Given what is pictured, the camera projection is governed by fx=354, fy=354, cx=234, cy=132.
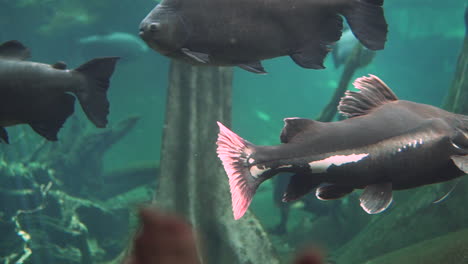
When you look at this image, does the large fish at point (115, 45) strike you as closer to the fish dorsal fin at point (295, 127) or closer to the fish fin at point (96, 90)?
the fish fin at point (96, 90)

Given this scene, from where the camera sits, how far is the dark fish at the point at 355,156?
194cm

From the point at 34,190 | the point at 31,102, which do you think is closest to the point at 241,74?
the point at 34,190

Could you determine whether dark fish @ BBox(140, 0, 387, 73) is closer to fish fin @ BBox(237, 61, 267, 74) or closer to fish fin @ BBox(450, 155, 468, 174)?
fish fin @ BBox(237, 61, 267, 74)

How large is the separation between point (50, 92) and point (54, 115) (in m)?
0.17

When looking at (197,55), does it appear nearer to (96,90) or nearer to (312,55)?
(312,55)

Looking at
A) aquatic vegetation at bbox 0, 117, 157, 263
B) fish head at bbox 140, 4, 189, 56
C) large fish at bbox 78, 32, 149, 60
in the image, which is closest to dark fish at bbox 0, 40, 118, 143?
fish head at bbox 140, 4, 189, 56

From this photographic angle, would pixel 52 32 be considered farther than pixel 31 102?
Yes

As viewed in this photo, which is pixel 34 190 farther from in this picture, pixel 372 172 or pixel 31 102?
pixel 372 172

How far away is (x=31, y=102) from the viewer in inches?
101

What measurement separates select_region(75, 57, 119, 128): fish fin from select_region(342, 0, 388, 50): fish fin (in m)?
1.61

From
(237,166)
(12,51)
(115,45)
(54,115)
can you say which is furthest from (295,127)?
(115,45)

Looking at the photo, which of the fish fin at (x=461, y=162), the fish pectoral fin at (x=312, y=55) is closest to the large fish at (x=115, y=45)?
the fish pectoral fin at (x=312, y=55)

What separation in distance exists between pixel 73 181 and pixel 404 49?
30054 millimetres

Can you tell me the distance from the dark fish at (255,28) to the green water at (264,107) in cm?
103
